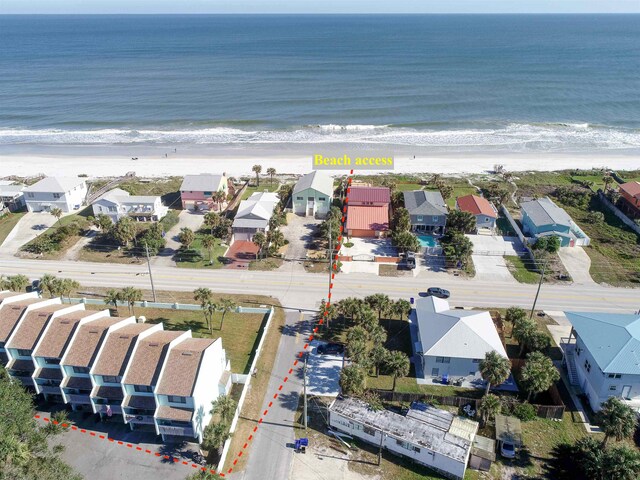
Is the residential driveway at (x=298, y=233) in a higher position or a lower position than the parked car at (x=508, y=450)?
higher

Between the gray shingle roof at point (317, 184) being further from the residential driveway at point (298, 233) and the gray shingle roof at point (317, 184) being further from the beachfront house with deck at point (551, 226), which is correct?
the beachfront house with deck at point (551, 226)

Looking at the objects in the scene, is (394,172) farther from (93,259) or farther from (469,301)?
(93,259)

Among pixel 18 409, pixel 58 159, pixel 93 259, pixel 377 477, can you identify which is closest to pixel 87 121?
pixel 58 159

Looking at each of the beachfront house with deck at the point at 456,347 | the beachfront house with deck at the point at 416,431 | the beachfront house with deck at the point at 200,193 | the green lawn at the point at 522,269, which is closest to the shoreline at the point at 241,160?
the beachfront house with deck at the point at 200,193

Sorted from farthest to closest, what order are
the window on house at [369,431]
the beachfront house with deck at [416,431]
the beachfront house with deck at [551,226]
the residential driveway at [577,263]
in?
the beachfront house with deck at [551,226] < the residential driveway at [577,263] < the window on house at [369,431] < the beachfront house with deck at [416,431]

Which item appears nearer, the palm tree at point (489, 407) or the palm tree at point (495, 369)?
the palm tree at point (489, 407)
